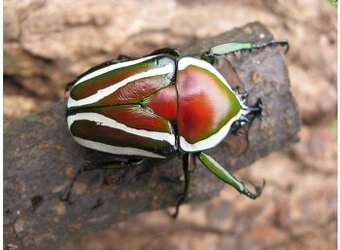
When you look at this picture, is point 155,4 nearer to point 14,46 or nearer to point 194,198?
point 14,46

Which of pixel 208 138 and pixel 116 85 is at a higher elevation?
pixel 116 85

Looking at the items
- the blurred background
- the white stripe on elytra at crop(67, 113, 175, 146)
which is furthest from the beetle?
the blurred background

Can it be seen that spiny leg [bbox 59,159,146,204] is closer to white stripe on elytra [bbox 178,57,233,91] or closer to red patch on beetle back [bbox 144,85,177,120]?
red patch on beetle back [bbox 144,85,177,120]

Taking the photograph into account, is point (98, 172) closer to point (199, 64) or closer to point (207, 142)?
point (207, 142)

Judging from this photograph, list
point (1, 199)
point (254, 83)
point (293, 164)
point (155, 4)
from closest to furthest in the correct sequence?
point (1, 199), point (254, 83), point (155, 4), point (293, 164)

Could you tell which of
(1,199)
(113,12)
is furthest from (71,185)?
(113,12)

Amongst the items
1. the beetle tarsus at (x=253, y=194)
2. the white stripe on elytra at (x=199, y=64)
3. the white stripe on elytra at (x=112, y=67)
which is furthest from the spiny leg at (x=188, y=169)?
the white stripe on elytra at (x=112, y=67)

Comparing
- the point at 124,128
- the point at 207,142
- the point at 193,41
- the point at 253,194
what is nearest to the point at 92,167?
the point at 124,128
